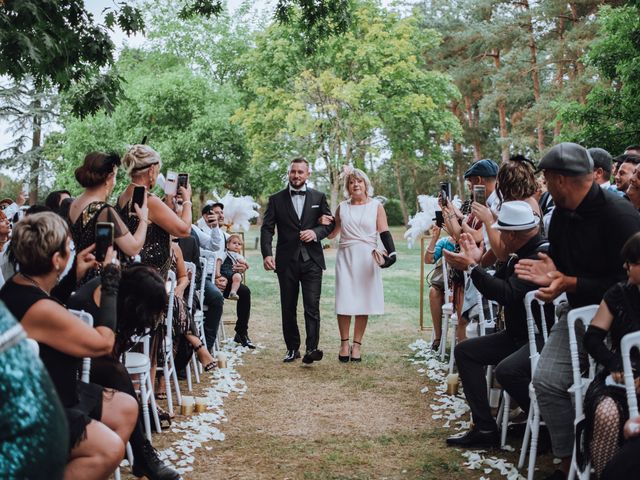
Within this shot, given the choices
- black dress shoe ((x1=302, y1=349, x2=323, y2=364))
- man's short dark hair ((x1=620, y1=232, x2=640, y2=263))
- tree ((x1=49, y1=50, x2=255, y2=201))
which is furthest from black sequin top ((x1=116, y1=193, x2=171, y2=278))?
tree ((x1=49, y1=50, x2=255, y2=201))

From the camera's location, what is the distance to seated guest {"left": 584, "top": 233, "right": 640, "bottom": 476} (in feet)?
9.68

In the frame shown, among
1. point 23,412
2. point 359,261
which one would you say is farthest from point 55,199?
point 23,412

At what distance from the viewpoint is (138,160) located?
4.84 m

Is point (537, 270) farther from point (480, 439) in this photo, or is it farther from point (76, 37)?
point (76, 37)

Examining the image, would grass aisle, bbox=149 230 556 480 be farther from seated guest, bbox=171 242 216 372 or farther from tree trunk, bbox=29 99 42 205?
tree trunk, bbox=29 99 42 205

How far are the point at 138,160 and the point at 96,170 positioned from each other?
1.70ft

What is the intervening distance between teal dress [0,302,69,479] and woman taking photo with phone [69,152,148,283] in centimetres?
307

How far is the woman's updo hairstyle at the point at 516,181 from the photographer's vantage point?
4.76m

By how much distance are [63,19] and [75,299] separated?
5045 mm

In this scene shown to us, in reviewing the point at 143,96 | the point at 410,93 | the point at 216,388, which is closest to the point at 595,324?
the point at 216,388

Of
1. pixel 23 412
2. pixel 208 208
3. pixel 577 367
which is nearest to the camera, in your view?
pixel 23 412

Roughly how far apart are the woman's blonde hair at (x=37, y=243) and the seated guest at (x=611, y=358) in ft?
7.89

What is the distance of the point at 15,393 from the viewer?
1112mm

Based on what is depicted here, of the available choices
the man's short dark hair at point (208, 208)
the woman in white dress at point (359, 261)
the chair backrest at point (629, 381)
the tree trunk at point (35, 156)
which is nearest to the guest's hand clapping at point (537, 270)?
the chair backrest at point (629, 381)
